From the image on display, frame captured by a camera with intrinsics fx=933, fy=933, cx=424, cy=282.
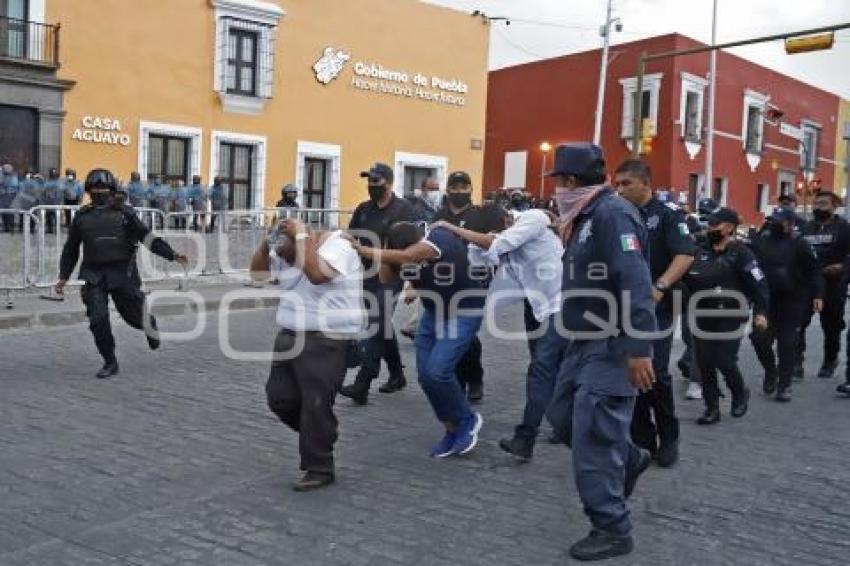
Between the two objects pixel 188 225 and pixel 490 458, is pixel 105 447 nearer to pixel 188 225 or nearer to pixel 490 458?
pixel 490 458

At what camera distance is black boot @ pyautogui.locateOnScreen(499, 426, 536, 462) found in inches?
225

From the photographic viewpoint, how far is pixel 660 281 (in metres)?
5.89

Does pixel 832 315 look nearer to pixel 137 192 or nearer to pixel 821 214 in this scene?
pixel 821 214

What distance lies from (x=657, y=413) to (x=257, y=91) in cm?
2052

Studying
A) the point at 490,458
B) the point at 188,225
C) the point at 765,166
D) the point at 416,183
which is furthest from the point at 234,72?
the point at 765,166

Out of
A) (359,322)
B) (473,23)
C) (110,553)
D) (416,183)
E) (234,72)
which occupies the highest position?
(473,23)

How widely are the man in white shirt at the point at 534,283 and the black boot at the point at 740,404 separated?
6.41ft

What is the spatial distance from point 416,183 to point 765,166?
61.8 feet

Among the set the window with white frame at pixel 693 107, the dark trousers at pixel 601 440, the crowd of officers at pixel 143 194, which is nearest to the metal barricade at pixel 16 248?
the crowd of officers at pixel 143 194

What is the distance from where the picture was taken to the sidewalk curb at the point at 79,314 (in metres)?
10.5

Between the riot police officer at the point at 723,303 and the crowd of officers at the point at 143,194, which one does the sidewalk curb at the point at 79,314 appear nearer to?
the crowd of officers at the point at 143,194

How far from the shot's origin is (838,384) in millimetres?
9031

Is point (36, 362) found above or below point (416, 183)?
below

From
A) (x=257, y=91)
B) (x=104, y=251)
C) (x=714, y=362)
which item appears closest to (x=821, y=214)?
(x=714, y=362)
